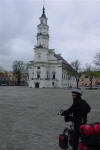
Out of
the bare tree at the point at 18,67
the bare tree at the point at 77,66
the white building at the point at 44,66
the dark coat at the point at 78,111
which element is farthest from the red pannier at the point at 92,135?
the bare tree at the point at 18,67

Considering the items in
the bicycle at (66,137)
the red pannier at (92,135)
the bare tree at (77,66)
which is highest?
the bare tree at (77,66)

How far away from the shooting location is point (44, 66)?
91.2 m

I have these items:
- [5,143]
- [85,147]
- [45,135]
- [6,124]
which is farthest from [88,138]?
[6,124]

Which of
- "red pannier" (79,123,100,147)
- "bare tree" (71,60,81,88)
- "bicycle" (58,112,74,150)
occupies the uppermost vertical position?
"bare tree" (71,60,81,88)

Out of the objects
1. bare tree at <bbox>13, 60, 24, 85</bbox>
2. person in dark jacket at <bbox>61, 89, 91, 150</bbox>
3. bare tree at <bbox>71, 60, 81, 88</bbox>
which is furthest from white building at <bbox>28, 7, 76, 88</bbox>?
person in dark jacket at <bbox>61, 89, 91, 150</bbox>

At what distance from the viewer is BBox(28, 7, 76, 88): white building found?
90.6 meters

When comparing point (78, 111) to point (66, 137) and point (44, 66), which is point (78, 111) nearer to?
point (66, 137)

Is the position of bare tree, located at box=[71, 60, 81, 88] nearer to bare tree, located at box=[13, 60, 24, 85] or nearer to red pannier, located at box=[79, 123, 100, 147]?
bare tree, located at box=[13, 60, 24, 85]

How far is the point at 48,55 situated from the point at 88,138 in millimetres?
91322

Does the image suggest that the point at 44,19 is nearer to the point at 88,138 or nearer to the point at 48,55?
the point at 48,55

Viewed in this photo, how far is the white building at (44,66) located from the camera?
90581 mm

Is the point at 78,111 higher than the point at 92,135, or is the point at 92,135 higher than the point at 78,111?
the point at 78,111

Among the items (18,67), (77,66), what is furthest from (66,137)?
(18,67)

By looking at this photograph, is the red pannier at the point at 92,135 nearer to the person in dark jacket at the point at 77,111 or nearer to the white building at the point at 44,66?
the person in dark jacket at the point at 77,111
